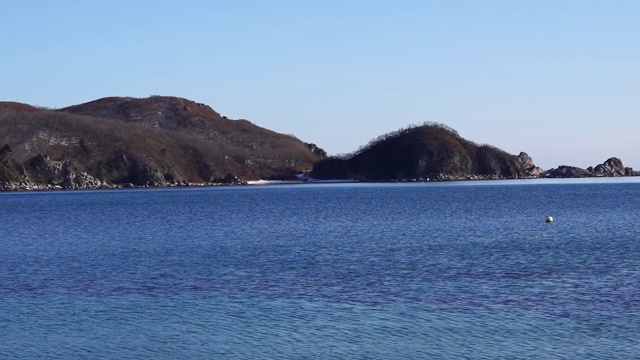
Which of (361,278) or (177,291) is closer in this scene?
(177,291)

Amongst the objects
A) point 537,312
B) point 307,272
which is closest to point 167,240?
point 307,272

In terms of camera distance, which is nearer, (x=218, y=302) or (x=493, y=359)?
(x=493, y=359)

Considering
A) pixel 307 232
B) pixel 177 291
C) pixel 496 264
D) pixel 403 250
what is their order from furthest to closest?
pixel 307 232 < pixel 403 250 < pixel 496 264 < pixel 177 291

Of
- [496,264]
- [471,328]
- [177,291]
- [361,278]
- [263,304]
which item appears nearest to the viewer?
[471,328]

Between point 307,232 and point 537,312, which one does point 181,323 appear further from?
point 307,232

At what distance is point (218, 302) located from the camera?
36.8 metres

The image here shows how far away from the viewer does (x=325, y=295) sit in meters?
38.2

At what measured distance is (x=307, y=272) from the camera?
153 ft

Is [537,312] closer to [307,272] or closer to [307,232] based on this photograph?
[307,272]

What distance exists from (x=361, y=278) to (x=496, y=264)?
932cm

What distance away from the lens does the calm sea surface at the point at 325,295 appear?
2866 cm

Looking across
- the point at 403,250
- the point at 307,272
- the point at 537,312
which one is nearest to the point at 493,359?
the point at 537,312

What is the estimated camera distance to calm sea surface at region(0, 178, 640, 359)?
2866 cm

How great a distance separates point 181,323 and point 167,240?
1568 inches
